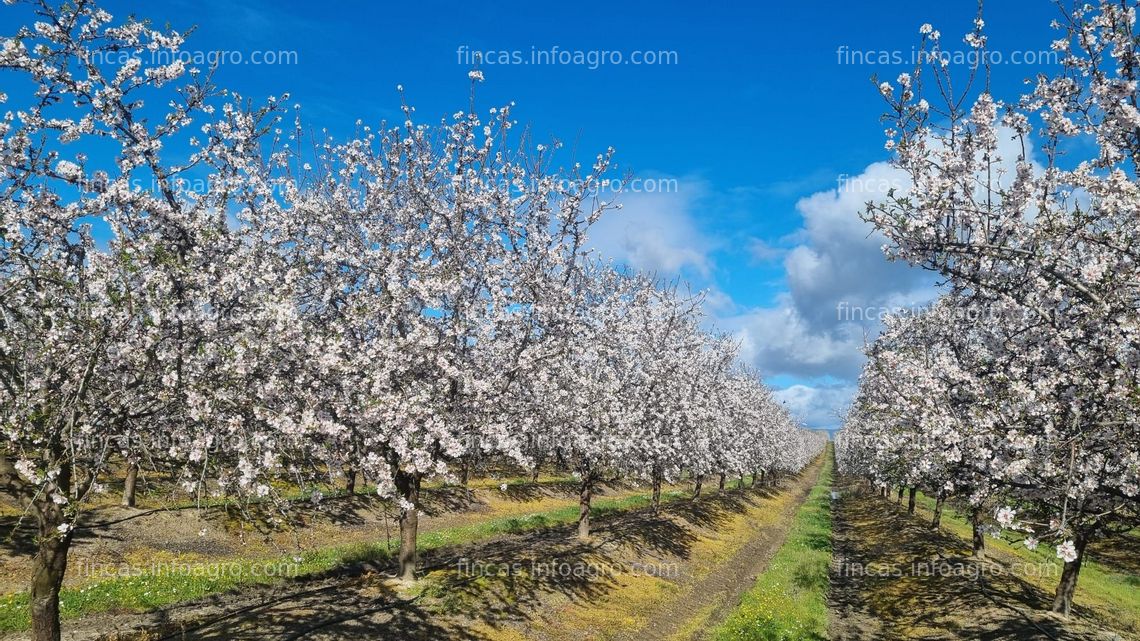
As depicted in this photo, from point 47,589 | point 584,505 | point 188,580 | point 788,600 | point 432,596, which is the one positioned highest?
point 47,589

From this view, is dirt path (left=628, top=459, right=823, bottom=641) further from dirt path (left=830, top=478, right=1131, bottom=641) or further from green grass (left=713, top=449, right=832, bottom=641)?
dirt path (left=830, top=478, right=1131, bottom=641)

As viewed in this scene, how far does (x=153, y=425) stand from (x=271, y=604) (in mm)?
9007

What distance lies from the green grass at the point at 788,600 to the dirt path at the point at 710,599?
0.66 m

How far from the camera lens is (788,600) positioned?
25.0 metres

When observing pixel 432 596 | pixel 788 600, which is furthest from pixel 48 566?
pixel 788 600

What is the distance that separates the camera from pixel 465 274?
20.0 meters

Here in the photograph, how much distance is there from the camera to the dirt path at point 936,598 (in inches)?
797

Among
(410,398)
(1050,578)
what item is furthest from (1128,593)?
(410,398)

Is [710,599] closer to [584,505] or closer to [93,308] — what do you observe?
[584,505]

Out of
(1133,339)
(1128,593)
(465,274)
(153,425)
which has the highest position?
(465,274)

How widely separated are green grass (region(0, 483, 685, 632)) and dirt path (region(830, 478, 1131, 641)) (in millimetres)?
18094

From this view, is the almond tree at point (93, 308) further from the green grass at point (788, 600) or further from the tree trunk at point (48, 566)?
the green grass at point (788, 600)

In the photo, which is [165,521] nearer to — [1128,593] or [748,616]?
[748,616]

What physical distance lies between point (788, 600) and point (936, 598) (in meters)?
5.82
